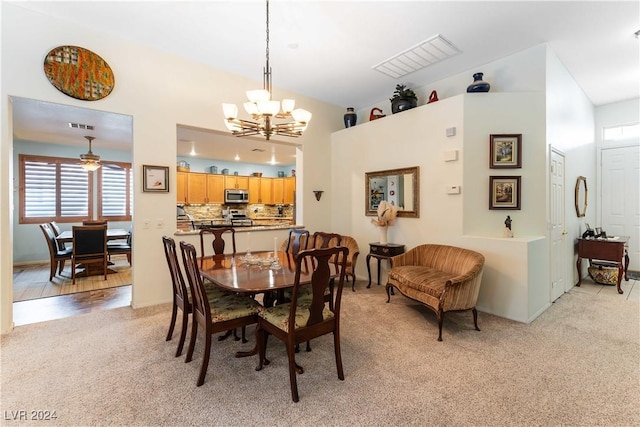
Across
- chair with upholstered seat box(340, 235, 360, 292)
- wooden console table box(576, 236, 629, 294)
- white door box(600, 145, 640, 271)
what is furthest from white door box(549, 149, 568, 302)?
chair with upholstered seat box(340, 235, 360, 292)

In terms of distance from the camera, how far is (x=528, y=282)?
10.5ft

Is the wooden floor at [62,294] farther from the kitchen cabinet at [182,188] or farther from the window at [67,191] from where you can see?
the kitchen cabinet at [182,188]

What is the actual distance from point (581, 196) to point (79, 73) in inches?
282

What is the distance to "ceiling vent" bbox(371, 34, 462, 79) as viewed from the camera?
343 cm

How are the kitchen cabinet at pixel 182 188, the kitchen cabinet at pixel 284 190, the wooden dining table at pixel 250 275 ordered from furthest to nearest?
1. the kitchen cabinet at pixel 284 190
2. the kitchen cabinet at pixel 182 188
3. the wooden dining table at pixel 250 275

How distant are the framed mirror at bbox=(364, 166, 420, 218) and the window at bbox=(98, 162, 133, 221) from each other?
5.94 metres

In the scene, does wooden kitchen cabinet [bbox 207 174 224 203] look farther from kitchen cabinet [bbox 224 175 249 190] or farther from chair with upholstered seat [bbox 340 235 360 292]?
chair with upholstered seat [bbox 340 235 360 292]

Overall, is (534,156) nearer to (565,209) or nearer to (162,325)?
(565,209)

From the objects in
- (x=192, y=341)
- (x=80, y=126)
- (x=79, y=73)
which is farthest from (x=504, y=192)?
(x=80, y=126)

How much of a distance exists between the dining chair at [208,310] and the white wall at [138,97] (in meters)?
1.71

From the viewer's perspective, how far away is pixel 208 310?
215 cm

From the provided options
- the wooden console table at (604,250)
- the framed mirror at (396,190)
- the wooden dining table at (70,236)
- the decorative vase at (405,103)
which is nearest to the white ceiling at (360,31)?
the decorative vase at (405,103)

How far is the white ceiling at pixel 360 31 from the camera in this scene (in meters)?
2.85

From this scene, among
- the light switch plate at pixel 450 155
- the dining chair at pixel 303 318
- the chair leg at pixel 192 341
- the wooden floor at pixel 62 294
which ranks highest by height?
the light switch plate at pixel 450 155
